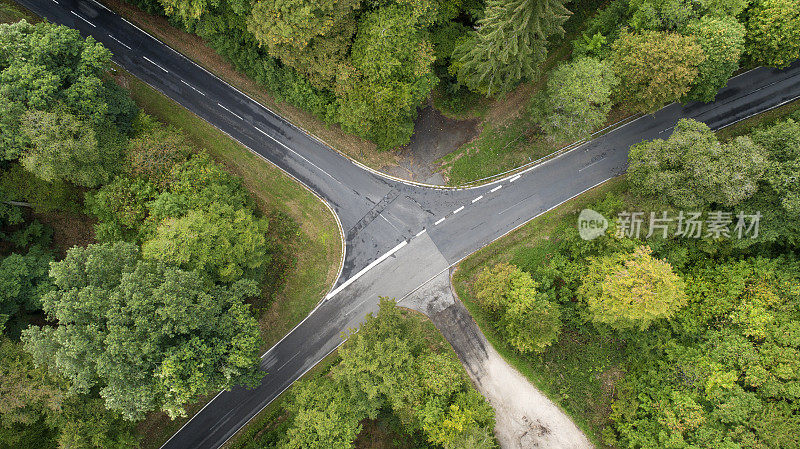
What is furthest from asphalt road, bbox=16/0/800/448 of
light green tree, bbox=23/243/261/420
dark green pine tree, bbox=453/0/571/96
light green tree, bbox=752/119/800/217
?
dark green pine tree, bbox=453/0/571/96

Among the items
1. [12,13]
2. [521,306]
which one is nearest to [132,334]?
[521,306]

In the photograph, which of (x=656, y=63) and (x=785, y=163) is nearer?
(x=785, y=163)

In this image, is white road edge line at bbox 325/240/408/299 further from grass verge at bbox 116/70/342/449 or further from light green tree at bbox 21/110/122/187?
light green tree at bbox 21/110/122/187

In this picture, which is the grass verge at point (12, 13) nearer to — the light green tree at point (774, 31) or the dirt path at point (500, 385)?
the dirt path at point (500, 385)

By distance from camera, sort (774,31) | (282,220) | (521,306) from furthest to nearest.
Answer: (282,220) → (521,306) → (774,31)

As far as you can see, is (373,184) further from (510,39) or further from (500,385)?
(500,385)

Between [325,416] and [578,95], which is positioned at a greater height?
[578,95]
